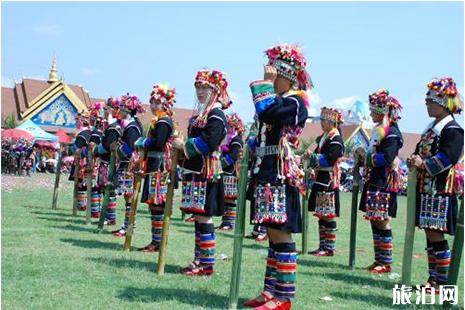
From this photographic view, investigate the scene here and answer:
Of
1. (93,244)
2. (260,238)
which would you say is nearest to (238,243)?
(93,244)

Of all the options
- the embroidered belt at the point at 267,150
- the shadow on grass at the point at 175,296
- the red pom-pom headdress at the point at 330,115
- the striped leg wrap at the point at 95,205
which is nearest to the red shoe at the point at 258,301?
the shadow on grass at the point at 175,296

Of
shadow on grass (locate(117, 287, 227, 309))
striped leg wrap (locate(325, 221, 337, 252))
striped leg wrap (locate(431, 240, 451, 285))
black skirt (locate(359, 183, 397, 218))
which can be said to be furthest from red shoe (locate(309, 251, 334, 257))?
shadow on grass (locate(117, 287, 227, 309))

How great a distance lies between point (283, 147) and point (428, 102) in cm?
222

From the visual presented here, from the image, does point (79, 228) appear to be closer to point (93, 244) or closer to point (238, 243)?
point (93, 244)

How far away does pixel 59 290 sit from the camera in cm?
571

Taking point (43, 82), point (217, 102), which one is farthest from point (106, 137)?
point (43, 82)

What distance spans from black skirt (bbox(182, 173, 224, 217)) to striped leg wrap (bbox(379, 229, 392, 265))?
2495mm

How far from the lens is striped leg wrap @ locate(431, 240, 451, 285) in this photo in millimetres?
6734

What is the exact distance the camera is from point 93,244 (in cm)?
905

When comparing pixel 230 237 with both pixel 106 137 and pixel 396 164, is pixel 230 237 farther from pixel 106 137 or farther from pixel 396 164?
pixel 396 164

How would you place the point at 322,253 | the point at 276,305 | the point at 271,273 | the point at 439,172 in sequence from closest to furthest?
the point at 276,305, the point at 271,273, the point at 439,172, the point at 322,253

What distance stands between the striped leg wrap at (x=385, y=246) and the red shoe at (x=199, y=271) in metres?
2.59

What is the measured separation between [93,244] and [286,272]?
4.56 m

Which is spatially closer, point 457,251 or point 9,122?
point 457,251
